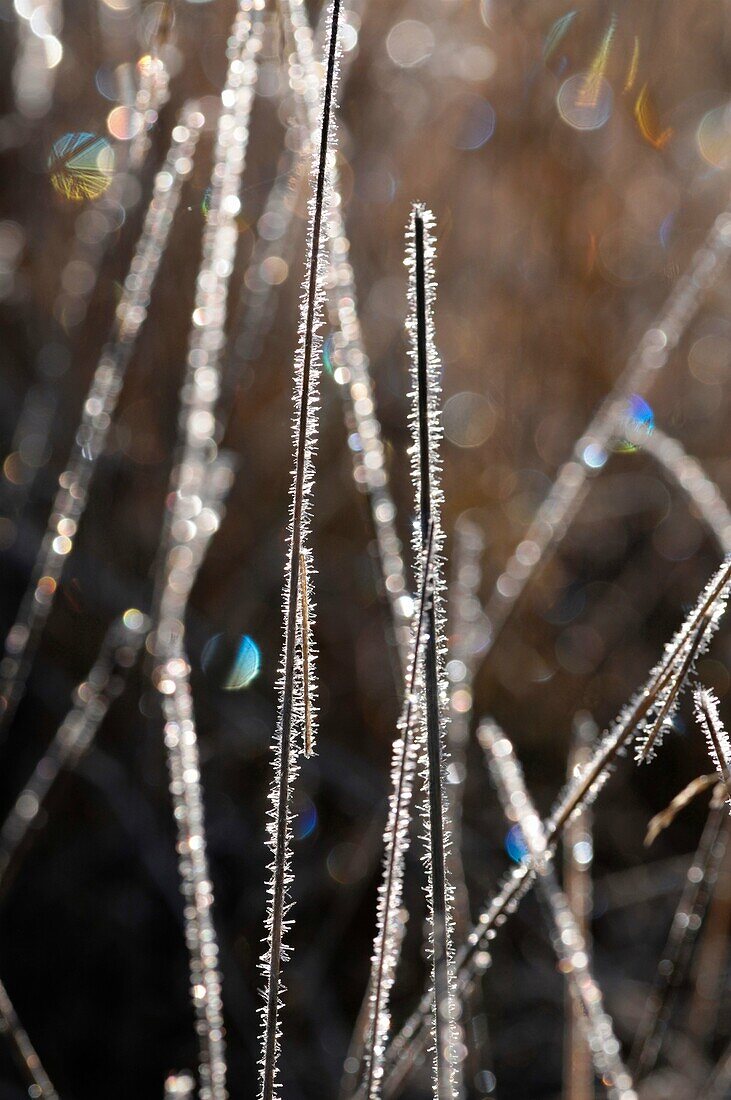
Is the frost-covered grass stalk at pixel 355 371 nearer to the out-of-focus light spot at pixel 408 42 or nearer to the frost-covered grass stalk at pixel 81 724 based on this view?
the frost-covered grass stalk at pixel 81 724

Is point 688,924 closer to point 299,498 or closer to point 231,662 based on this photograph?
point 299,498

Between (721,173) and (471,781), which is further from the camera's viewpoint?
(721,173)

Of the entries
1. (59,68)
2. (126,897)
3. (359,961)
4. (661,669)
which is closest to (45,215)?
(59,68)

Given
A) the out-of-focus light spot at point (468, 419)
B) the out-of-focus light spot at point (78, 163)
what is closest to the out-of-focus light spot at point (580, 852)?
the out-of-focus light spot at point (468, 419)

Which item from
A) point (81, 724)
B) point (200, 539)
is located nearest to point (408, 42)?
point (200, 539)

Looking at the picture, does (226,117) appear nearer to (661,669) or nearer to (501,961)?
(661,669)
